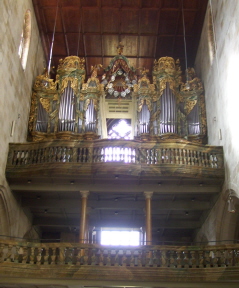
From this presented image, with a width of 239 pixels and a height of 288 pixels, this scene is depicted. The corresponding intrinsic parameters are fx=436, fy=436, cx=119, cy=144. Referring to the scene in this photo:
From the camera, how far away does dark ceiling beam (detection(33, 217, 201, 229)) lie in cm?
2128

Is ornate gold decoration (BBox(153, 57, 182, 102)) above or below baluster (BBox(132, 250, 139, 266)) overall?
above

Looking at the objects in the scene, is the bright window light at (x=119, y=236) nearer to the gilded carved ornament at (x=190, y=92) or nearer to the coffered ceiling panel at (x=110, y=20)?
the gilded carved ornament at (x=190, y=92)

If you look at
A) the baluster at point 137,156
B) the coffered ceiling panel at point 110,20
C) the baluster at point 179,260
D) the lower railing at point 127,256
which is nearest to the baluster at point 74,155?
the baluster at point 137,156

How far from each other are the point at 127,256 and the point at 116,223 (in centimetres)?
750

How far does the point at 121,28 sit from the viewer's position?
890 inches

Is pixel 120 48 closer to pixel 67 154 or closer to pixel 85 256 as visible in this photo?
pixel 67 154

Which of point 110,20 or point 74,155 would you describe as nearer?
point 74,155

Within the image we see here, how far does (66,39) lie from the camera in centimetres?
2320

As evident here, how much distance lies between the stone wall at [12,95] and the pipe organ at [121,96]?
98 centimetres

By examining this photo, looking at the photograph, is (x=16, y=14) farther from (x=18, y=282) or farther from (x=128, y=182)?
(x=18, y=282)

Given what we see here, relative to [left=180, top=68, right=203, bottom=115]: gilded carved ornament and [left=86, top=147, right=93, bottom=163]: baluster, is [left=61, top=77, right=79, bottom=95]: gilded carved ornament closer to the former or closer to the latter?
[left=86, top=147, right=93, bottom=163]: baluster

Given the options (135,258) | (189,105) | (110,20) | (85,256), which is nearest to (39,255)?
(85,256)

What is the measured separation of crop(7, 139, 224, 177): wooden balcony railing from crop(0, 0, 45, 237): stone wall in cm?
87

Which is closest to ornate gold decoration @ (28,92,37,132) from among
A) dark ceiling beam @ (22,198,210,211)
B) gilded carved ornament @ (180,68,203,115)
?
dark ceiling beam @ (22,198,210,211)
